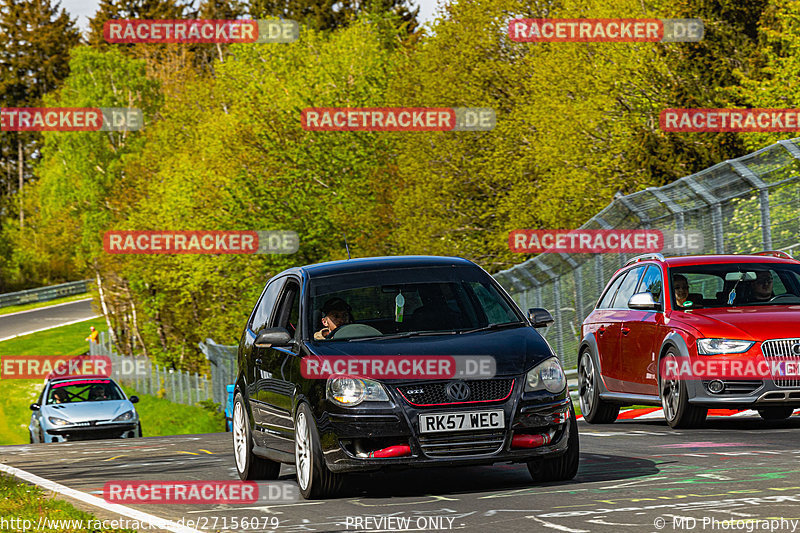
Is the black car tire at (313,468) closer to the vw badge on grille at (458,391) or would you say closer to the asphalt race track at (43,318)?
the vw badge on grille at (458,391)

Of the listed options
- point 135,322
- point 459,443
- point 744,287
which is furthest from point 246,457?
point 135,322

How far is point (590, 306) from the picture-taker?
945 inches

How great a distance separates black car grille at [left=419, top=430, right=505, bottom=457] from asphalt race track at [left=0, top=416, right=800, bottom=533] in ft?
0.99

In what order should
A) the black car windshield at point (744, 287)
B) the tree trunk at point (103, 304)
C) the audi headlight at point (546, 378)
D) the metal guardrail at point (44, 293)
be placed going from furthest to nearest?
the metal guardrail at point (44, 293) < the tree trunk at point (103, 304) < the black car windshield at point (744, 287) < the audi headlight at point (546, 378)

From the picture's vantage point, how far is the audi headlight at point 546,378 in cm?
932

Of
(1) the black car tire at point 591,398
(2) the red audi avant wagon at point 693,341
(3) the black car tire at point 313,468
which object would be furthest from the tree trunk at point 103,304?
(3) the black car tire at point 313,468

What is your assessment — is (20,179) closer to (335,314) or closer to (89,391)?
(89,391)

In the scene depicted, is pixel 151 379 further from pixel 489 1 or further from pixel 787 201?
pixel 787 201

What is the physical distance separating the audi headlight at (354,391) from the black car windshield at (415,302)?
996 millimetres

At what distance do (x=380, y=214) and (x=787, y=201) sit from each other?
39.9 m

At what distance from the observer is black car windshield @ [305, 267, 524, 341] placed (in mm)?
10422

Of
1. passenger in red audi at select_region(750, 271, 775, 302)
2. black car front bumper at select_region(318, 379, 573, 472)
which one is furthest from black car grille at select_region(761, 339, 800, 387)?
black car front bumper at select_region(318, 379, 573, 472)

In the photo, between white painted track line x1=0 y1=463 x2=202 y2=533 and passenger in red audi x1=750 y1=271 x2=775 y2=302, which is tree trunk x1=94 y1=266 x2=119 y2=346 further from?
passenger in red audi x1=750 y1=271 x2=775 y2=302

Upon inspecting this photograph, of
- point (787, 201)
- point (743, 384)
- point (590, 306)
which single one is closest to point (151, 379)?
point (590, 306)
